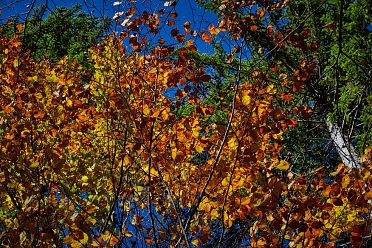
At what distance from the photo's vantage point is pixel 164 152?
5.50 metres

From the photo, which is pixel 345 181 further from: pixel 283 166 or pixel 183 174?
pixel 183 174

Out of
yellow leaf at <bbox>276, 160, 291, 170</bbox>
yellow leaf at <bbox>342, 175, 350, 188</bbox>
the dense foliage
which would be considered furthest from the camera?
yellow leaf at <bbox>342, 175, 350, 188</bbox>

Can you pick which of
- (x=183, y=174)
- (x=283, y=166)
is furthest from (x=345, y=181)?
(x=183, y=174)

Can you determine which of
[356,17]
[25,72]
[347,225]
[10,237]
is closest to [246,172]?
[347,225]

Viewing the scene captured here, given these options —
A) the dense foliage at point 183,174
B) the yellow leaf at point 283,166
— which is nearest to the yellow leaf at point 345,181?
the dense foliage at point 183,174

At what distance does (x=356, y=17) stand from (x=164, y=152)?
3.71 m

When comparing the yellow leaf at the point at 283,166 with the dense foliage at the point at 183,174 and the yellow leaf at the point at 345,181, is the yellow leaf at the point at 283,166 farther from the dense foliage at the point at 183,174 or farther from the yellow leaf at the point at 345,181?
the yellow leaf at the point at 345,181

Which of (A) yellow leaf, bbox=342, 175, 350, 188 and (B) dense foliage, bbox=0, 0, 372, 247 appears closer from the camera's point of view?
(B) dense foliage, bbox=0, 0, 372, 247

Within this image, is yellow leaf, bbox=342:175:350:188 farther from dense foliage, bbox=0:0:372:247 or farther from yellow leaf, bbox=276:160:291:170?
yellow leaf, bbox=276:160:291:170

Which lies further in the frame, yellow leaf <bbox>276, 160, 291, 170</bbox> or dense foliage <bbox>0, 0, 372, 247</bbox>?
yellow leaf <bbox>276, 160, 291, 170</bbox>

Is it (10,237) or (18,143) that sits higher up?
(18,143)

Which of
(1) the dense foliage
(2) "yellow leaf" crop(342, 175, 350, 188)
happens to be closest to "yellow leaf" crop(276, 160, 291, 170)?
(1) the dense foliage

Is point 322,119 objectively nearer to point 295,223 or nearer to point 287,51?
point 287,51

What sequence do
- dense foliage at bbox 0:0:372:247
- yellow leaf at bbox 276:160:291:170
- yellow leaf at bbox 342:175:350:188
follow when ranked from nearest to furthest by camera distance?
1. dense foliage at bbox 0:0:372:247
2. yellow leaf at bbox 276:160:291:170
3. yellow leaf at bbox 342:175:350:188
